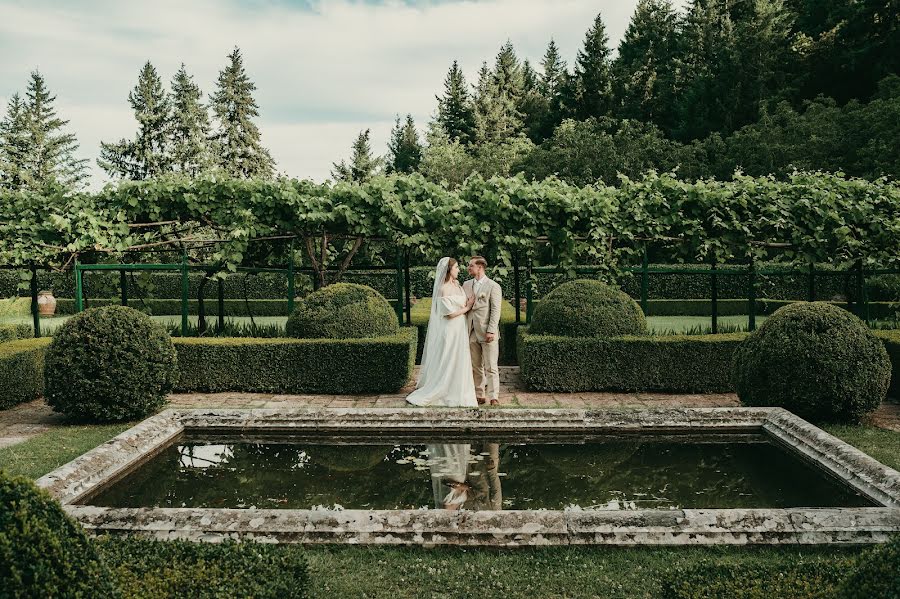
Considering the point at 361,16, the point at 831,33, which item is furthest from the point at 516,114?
the point at 361,16

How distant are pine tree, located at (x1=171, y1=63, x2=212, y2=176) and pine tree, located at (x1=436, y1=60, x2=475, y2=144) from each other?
17.4m

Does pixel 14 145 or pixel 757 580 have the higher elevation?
pixel 14 145

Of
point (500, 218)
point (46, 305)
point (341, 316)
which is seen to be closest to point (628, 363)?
point (500, 218)

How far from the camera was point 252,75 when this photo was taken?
4612 cm

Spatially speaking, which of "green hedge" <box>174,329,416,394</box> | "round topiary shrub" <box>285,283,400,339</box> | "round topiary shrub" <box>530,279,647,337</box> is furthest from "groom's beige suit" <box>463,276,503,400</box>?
"round topiary shrub" <box>285,283,400,339</box>

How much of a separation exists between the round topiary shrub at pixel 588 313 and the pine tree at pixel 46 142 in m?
40.4

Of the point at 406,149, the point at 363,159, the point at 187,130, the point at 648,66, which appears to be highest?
the point at 648,66

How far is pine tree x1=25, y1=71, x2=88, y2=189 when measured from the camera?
44.2 metres

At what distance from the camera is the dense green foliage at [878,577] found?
2946 millimetres

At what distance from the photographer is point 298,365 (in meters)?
11.0

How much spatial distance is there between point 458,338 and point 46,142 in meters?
43.3

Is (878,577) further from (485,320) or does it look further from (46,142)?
(46,142)

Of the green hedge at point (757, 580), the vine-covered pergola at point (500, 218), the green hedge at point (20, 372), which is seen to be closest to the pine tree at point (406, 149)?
the vine-covered pergola at point (500, 218)

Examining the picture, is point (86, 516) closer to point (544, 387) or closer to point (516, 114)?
point (544, 387)
